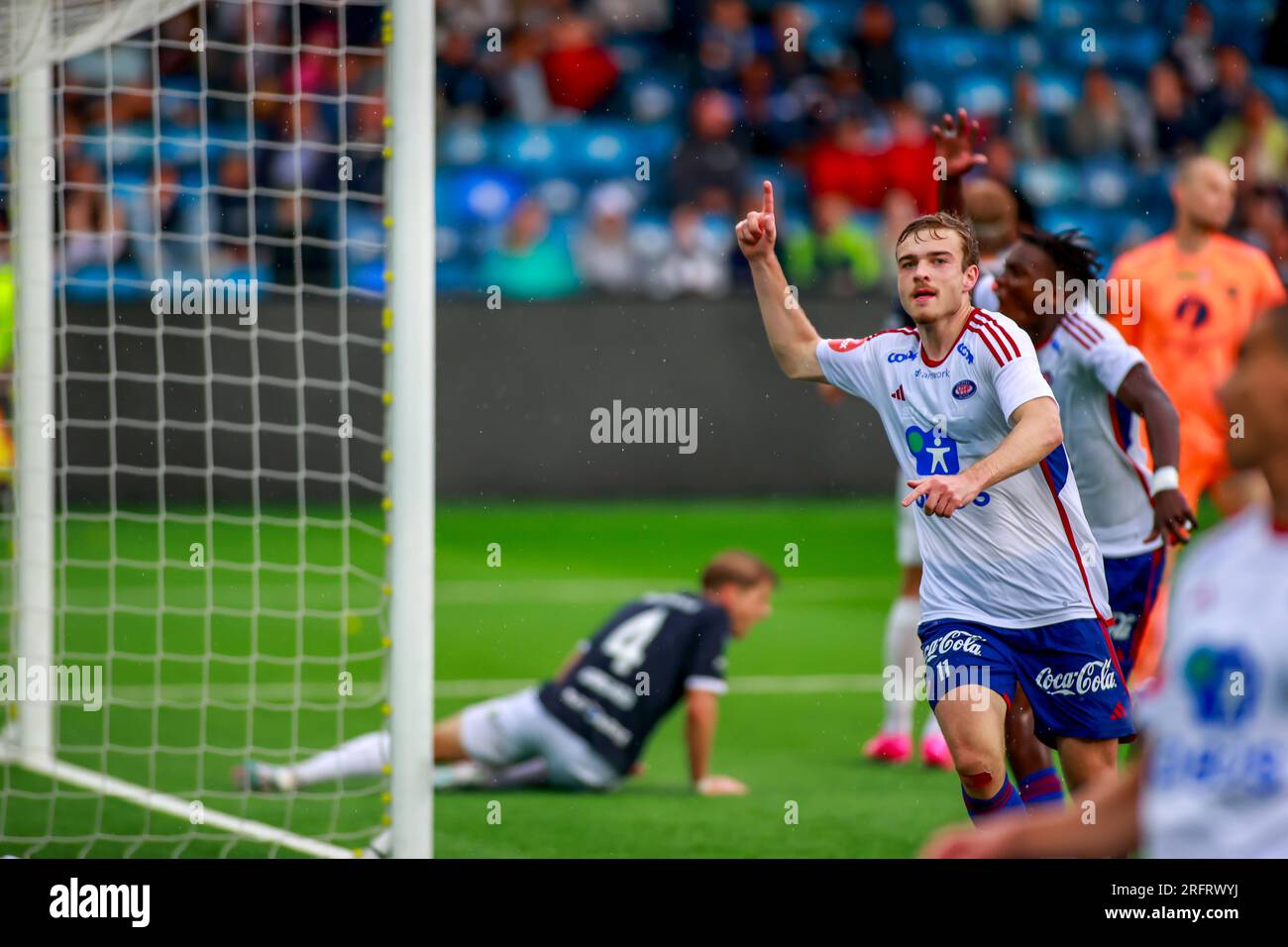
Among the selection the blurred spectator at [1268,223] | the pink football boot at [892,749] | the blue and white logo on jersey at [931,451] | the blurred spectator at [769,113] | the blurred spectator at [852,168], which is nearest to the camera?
the blue and white logo on jersey at [931,451]

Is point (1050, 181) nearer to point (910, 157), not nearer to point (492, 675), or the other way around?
point (910, 157)

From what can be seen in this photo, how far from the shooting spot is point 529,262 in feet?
51.4

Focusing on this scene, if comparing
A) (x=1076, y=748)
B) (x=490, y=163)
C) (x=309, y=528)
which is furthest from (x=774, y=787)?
(x=490, y=163)

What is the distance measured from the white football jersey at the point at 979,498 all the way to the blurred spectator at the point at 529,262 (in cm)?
1107

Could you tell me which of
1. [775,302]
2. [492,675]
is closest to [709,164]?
[492,675]

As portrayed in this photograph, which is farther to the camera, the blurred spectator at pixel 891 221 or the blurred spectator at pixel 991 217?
the blurred spectator at pixel 891 221

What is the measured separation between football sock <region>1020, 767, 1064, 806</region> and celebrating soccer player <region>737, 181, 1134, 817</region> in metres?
0.11

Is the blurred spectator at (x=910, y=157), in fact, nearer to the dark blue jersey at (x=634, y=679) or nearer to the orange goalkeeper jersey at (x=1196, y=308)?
the orange goalkeeper jersey at (x=1196, y=308)

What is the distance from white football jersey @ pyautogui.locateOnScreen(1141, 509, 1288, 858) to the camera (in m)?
2.24

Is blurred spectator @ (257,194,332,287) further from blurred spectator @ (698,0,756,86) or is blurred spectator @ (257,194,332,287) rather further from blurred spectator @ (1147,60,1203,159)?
blurred spectator @ (1147,60,1203,159)

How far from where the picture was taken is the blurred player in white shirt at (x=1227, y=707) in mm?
2238

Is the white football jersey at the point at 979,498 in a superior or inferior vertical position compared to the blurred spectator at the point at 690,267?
inferior

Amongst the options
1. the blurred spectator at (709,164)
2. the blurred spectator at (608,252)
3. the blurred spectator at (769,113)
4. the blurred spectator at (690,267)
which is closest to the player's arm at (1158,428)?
the blurred spectator at (690,267)
